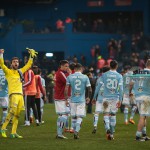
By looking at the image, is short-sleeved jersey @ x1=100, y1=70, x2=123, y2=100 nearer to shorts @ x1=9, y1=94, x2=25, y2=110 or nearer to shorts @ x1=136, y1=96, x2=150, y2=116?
shorts @ x1=136, y1=96, x2=150, y2=116

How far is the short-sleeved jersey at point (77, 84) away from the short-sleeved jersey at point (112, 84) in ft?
1.61

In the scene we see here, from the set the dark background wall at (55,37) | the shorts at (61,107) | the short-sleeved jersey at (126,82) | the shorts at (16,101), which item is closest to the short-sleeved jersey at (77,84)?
the shorts at (61,107)

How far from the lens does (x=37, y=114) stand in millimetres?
27359

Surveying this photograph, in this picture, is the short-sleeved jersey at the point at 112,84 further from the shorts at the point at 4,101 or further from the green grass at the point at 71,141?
the shorts at the point at 4,101

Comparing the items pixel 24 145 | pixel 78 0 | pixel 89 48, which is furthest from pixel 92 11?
pixel 24 145

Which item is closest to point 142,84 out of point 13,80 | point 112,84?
point 112,84

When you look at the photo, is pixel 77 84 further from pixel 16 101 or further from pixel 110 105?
pixel 16 101

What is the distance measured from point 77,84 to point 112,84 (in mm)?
943

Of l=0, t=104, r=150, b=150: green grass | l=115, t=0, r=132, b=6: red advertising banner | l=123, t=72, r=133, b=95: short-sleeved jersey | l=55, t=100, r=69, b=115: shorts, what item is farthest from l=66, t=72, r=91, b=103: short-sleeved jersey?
l=115, t=0, r=132, b=6: red advertising banner

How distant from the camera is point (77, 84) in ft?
70.4

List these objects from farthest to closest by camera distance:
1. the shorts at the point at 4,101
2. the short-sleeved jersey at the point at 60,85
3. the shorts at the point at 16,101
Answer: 1. the shorts at the point at 4,101
2. the short-sleeved jersey at the point at 60,85
3. the shorts at the point at 16,101

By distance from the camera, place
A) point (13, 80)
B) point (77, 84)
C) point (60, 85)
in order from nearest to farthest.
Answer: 1. point (77, 84)
2. point (13, 80)
3. point (60, 85)

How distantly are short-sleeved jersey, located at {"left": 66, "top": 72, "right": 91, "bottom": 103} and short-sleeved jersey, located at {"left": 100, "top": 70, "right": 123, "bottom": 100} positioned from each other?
0.49m

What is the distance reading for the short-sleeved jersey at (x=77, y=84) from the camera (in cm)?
2144
